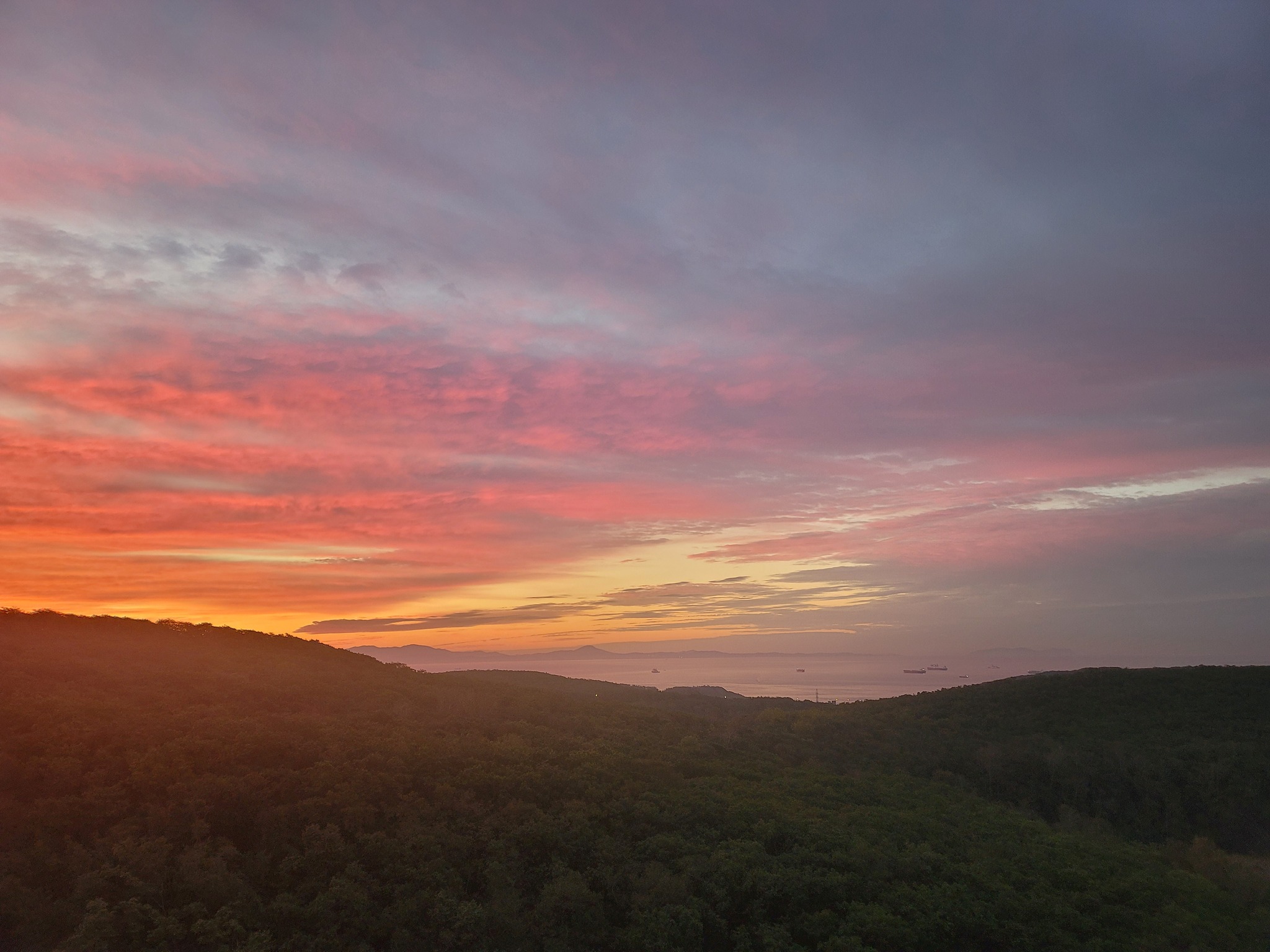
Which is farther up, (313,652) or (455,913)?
(313,652)

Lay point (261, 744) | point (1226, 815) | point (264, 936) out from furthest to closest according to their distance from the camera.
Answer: point (1226, 815)
point (261, 744)
point (264, 936)

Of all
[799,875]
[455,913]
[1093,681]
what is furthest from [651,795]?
[1093,681]

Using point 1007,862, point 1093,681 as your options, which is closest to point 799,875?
point 1007,862

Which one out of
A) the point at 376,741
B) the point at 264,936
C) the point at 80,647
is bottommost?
the point at 264,936

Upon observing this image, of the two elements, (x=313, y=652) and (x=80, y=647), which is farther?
(x=313, y=652)

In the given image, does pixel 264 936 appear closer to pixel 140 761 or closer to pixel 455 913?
pixel 455 913

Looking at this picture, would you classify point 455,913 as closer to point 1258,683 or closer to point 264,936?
point 264,936

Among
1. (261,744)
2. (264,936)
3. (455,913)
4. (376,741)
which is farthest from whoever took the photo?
(376,741)
